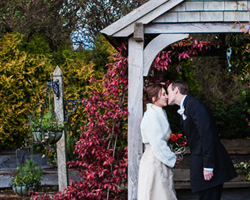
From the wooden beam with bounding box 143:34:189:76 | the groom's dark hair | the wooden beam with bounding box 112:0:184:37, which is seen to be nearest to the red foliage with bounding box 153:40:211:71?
the wooden beam with bounding box 143:34:189:76

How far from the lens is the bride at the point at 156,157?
405 centimetres

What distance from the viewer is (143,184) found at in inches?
164

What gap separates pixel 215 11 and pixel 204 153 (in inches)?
73.6

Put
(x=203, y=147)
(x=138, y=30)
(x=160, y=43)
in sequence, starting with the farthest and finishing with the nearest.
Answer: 1. (x=160, y=43)
2. (x=138, y=30)
3. (x=203, y=147)

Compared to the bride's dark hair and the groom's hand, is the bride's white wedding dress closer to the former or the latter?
the bride's dark hair

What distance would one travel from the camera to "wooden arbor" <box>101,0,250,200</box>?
4.67m

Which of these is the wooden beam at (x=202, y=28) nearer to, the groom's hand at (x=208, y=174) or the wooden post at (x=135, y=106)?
the wooden post at (x=135, y=106)

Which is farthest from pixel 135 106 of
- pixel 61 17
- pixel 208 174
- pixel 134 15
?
pixel 61 17

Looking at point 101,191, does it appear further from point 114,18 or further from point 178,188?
point 114,18

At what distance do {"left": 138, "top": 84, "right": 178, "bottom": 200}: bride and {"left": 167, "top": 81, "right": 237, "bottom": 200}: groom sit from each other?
285mm

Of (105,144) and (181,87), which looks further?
(105,144)

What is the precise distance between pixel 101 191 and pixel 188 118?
2077mm

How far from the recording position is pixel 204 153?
3721 millimetres

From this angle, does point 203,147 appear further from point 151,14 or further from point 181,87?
point 151,14
